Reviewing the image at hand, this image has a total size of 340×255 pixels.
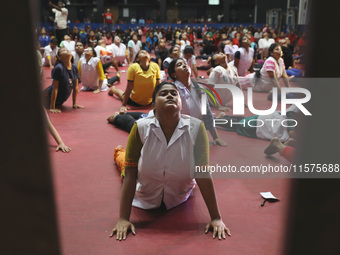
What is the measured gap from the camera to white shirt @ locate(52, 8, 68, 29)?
10.6 m

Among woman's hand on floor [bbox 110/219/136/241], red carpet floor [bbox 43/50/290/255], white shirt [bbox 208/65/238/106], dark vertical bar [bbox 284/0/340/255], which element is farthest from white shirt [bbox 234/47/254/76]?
dark vertical bar [bbox 284/0/340/255]

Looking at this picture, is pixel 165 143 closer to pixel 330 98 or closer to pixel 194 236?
pixel 194 236

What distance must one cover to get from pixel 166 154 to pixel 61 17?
30.7ft

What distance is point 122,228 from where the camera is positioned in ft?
8.70

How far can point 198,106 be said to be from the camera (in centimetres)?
451

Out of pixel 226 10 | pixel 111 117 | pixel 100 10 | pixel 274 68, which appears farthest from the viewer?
pixel 226 10

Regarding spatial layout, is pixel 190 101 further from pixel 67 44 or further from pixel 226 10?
pixel 226 10

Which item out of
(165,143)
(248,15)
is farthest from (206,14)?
(165,143)

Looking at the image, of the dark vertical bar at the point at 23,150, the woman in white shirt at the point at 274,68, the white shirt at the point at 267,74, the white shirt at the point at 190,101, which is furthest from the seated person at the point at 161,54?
the dark vertical bar at the point at 23,150

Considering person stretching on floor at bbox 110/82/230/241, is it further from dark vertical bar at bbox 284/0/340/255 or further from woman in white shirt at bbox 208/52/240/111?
woman in white shirt at bbox 208/52/240/111

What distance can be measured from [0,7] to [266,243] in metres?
2.48

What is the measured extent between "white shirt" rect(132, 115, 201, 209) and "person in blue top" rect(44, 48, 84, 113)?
11.6 ft

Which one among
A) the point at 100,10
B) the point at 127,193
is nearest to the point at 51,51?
the point at 127,193

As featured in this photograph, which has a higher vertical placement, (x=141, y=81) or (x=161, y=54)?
(x=161, y=54)
